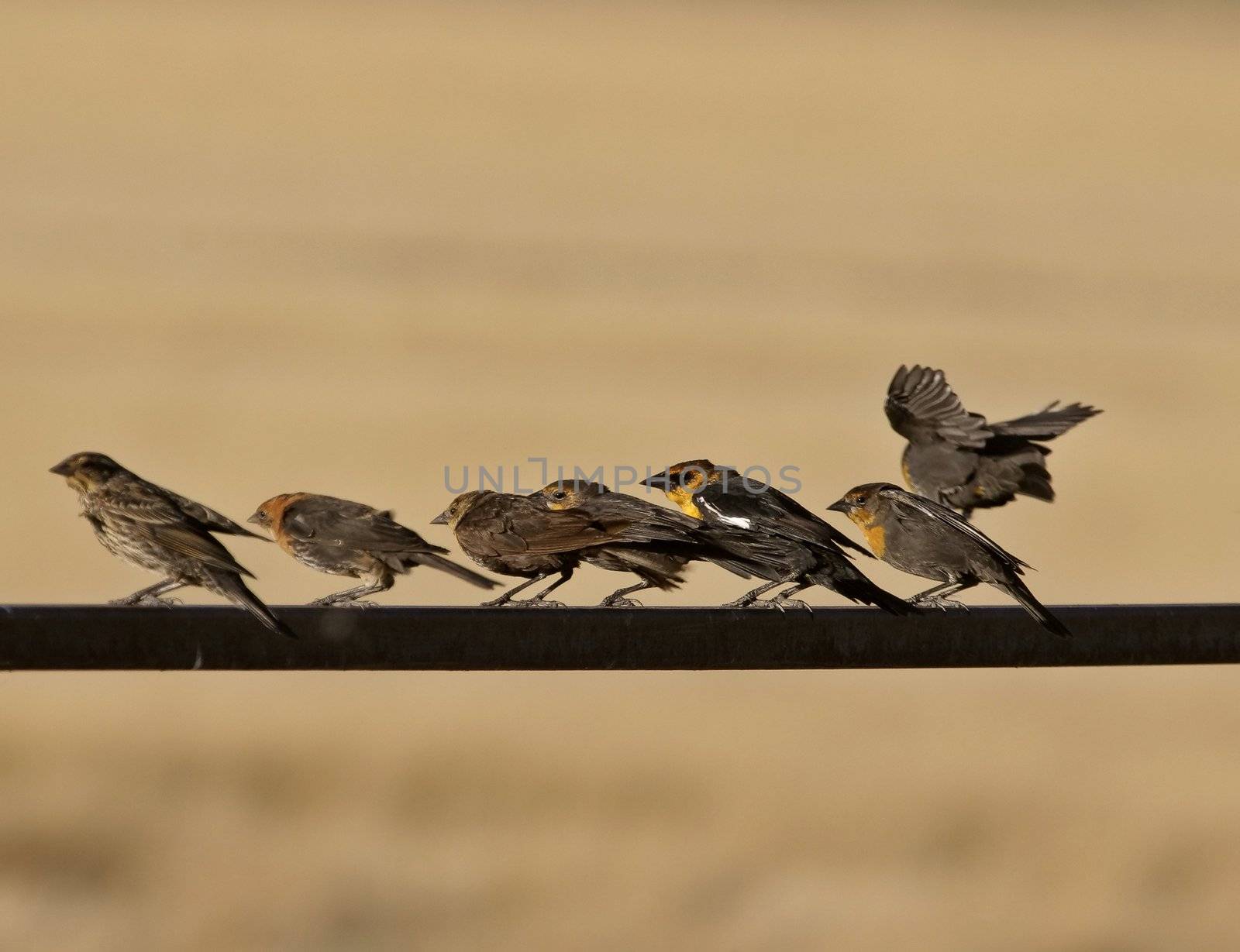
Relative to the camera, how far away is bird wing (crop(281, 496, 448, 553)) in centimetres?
618

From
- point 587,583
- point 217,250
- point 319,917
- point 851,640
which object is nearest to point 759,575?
point 851,640

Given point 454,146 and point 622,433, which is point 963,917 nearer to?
point 622,433

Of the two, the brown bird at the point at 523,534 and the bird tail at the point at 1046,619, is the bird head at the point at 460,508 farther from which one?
the bird tail at the point at 1046,619

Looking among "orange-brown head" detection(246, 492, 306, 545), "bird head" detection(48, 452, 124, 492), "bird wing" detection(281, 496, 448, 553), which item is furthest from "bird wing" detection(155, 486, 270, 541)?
"orange-brown head" detection(246, 492, 306, 545)

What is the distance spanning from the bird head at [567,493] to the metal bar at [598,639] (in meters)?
1.99

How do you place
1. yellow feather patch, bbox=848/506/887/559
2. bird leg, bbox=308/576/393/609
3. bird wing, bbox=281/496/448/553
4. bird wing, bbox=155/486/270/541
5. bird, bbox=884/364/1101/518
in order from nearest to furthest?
bird wing, bbox=155/486/270/541 < bird wing, bbox=281/496/448/553 < bird leg, bbox=308/576/393/609 < yellow feather patch, bbox=848/506/887/559 < bird, bbox=884/364/1101/518

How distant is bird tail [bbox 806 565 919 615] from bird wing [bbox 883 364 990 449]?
2.58 m

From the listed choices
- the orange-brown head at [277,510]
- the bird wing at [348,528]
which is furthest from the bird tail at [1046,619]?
the orange-brown head at [277,510]

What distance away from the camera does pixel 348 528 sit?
639 cm

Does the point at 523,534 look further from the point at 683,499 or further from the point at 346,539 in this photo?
the point at 683,499

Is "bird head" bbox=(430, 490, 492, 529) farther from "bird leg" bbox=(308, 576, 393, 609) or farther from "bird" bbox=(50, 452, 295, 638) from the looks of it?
"bird" bbox=(50, 452, 295, 638)

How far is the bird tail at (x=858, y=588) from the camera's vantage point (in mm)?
5105

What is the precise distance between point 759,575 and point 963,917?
5.87 meters

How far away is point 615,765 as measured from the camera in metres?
12.1
